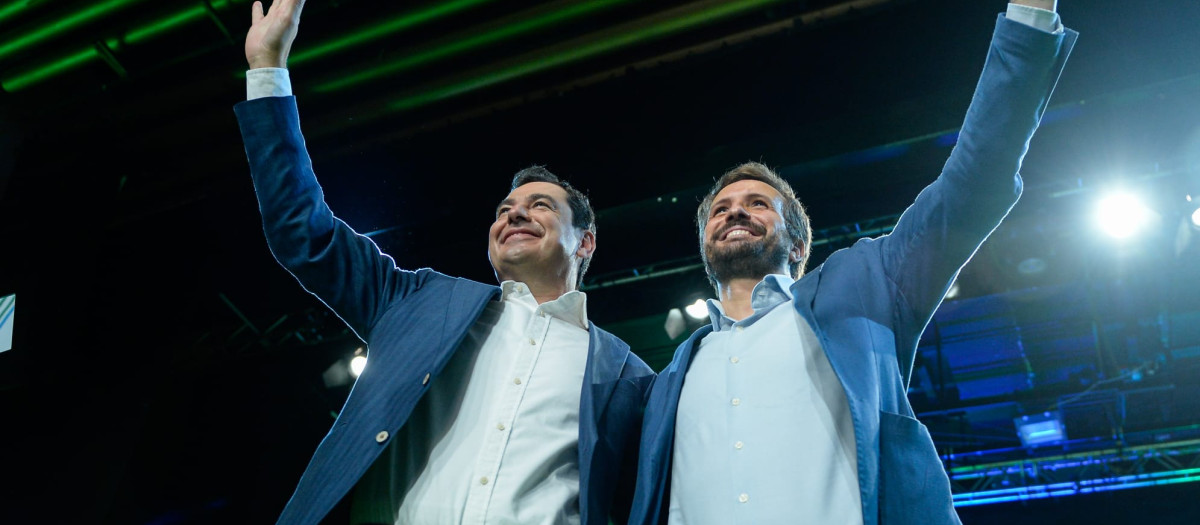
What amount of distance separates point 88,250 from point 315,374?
1.65 m

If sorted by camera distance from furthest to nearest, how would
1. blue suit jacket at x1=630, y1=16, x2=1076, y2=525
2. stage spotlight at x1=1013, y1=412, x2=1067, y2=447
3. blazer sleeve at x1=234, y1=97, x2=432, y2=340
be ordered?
stage spotlight at x1=1013, y1=412, x2=1067, y2=447 → blazer sleeve at x1=234, y1=97, x2=432, y2=340 → blue suit jacket at x1=630, y1=16, x2=1076, y2=525

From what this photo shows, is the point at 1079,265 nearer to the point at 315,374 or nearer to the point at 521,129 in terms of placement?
the point at 521,129

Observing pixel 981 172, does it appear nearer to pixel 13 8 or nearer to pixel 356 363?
pixel 13 8

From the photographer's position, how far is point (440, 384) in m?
1.97

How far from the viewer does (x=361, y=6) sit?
12.4ft

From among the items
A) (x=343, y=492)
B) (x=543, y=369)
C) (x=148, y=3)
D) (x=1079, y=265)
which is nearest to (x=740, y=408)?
(x=543, y=369)

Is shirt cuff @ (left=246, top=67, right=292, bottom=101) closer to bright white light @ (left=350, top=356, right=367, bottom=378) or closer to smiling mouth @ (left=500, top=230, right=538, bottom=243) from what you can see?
smiling mouth @ (left=500, top=230, right=538, bottom=243)

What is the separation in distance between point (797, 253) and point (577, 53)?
1.67 meters

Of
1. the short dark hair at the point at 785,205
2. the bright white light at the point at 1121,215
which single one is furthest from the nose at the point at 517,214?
the bright white light at the point at 1121,215

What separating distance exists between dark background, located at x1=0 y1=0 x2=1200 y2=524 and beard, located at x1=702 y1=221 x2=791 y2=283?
149 centimetres

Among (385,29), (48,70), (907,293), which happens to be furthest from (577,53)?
(48,70)

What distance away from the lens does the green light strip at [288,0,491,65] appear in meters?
3.70

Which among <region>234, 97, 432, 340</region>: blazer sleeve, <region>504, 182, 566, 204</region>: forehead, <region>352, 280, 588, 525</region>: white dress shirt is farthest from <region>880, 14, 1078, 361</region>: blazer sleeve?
<region>234, 97, 432, 340</region>: blazer sleeve

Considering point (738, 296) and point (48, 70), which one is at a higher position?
point (48, 70)
